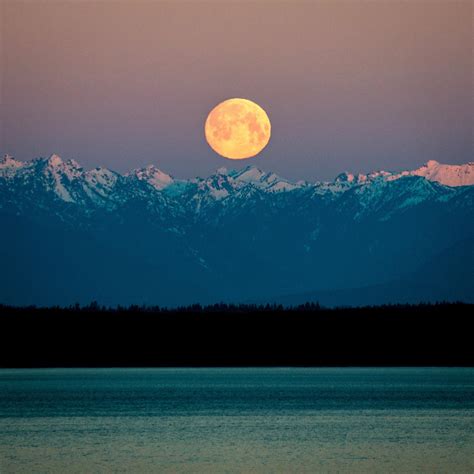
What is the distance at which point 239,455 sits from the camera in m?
75.7

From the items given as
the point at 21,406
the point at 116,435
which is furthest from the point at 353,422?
the point at 21,406

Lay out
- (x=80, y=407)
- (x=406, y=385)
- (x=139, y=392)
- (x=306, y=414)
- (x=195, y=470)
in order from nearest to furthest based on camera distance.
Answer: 1. (x=195, y=470)
2. (x=306, y=414)
3. (x=80, y=407)
4. (x=139, y=392)
5. (x=406, y=385)

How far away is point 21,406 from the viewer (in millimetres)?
123062

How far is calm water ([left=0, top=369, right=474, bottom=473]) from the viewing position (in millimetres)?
72188

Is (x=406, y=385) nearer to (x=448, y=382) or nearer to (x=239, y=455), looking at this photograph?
(x=448, y=382)

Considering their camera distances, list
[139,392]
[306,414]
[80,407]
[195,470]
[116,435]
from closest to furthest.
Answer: [195,470] < [116,435] < [306,414] < [80,407] < [139,392]

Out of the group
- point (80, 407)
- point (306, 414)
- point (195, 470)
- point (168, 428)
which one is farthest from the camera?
point (80, 407)

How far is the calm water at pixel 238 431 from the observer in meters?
72.2

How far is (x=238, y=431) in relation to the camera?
92.1 meters

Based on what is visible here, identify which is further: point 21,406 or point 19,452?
point 21,406

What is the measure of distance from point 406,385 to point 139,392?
3862 centimetres

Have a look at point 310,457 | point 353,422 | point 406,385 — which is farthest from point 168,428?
point 406,385

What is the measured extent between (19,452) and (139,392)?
76.4 meters

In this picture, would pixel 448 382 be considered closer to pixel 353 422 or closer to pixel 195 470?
pixel 353 422
